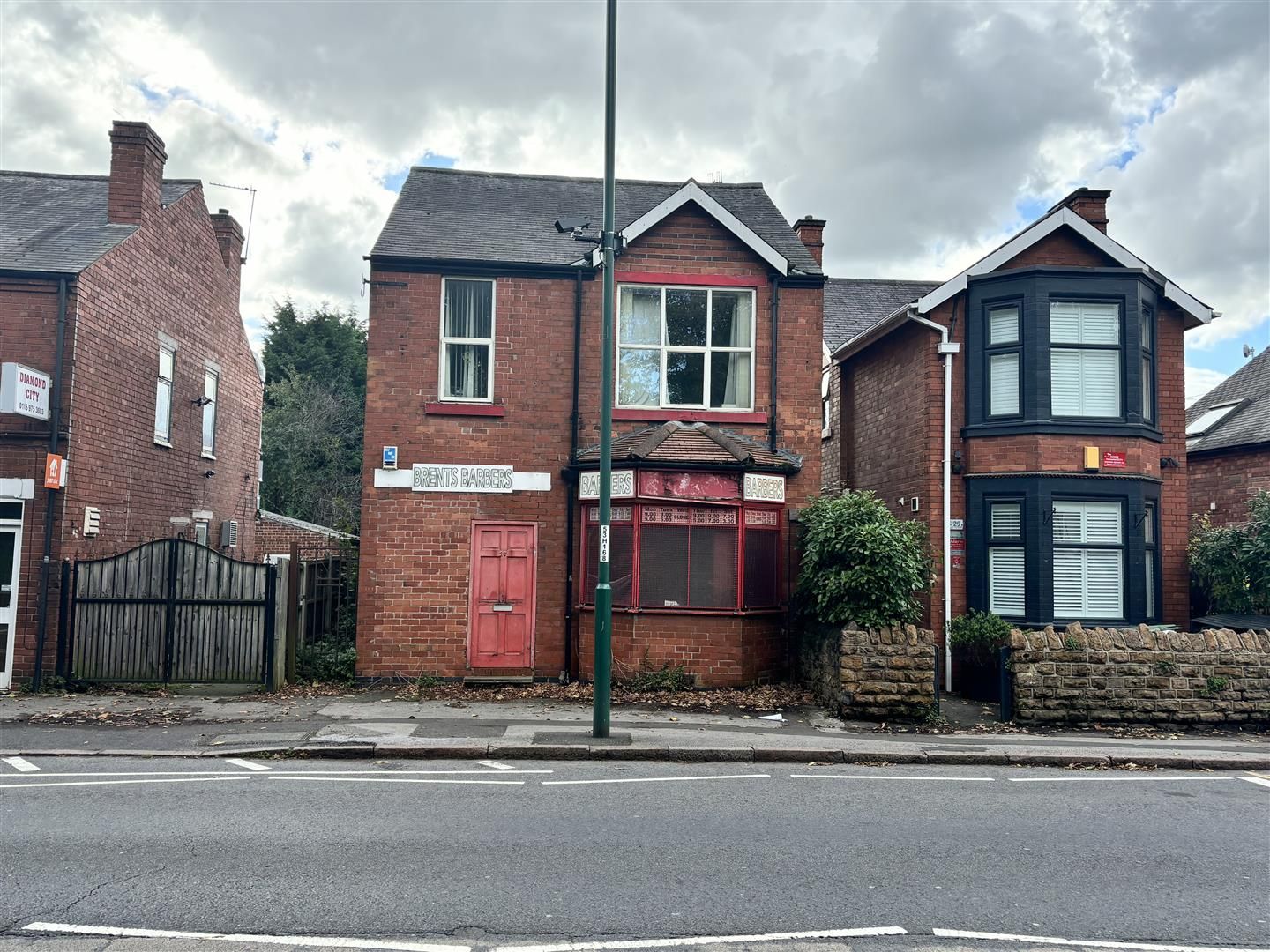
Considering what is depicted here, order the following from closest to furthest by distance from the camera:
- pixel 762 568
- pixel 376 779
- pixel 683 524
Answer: pixel 376 779 < pixel 683 524 < pixel 762 568

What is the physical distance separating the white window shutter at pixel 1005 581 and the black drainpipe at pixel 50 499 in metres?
14.0

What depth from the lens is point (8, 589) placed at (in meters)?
12.5

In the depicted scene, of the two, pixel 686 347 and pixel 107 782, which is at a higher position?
pixel 686 347

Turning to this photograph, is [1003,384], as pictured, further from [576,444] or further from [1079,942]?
[1079,942]

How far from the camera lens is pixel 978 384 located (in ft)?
46.9

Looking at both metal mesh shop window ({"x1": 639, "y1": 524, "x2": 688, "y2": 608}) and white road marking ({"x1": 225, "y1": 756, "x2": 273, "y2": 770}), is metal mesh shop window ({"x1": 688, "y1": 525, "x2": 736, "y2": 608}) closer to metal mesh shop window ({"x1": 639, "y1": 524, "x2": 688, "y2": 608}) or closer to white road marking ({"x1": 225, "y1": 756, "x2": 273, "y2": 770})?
metal mesh shop window ({"x1": 639, "y1": 524, "x2": 688, "y2": 608})

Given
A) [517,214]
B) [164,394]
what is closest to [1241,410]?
[517,214]

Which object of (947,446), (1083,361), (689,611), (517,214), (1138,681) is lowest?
(1138,681)

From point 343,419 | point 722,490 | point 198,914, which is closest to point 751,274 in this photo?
point 722,490

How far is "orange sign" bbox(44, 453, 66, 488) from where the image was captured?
12.3 m

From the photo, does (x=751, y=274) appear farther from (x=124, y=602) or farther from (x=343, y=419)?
(x=343, y=419)

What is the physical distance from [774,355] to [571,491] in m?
3.91

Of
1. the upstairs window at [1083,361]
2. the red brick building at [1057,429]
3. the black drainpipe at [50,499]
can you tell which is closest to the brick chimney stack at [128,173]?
the black drainpipe at [50,499]

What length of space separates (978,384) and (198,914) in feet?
42.7
